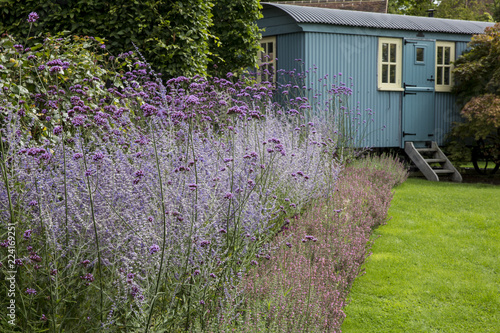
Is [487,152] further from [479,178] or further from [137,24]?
[137,24]

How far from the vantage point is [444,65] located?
493 inches

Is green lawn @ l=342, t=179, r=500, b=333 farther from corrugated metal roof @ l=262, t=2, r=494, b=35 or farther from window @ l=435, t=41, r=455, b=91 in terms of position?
window @ l=435, t=41, r=455, b=91

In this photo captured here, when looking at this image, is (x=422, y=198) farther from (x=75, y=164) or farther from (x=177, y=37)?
(x=75, y=164)

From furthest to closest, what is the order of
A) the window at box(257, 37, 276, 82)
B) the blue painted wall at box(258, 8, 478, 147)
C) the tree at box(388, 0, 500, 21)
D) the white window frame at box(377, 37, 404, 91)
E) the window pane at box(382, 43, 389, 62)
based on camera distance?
1. the tree at box(388, 0, 500, 21)
2. the window pane at box(382, 43, 389, 62)
3. the white window frame at box(377, 37, 404, 91)
4. the window at box(257, 37, 276, 82)
5. the blue painted wall at box(258, 8, 478, 147)

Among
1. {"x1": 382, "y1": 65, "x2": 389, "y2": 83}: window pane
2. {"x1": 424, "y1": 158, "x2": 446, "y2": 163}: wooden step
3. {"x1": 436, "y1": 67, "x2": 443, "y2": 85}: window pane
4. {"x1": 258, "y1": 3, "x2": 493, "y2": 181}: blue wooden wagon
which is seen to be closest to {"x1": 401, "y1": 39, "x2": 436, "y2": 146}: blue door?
{"x1": 258, "y1": 3, "x2": 493, "y2": 181}: blue wooden wagon

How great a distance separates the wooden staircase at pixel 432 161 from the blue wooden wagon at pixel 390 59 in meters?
0.02

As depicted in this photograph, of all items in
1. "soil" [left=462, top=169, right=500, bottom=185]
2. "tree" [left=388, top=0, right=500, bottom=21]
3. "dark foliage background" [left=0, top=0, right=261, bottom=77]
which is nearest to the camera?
"dark foliage background" [left=0, top=0, right=261, bottom=77]

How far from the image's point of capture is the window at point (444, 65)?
12.5 meters

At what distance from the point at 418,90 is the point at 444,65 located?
1168mm

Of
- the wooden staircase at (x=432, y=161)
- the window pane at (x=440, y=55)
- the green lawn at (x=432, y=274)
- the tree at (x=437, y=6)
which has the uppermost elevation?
the tree at (x=437, y=6)

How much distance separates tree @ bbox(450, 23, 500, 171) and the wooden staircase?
0.46 metres

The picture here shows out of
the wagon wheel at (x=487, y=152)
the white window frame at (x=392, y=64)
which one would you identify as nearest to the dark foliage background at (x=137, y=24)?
the white window frame at (x=392, y=64)

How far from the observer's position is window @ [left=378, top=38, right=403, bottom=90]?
11672 mm

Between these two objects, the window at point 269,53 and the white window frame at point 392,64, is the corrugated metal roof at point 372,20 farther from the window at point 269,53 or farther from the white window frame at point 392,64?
the window at point 269,53
